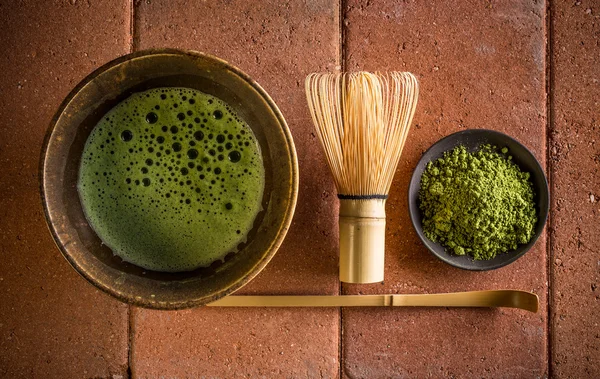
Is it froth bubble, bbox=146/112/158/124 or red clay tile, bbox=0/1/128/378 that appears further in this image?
red clay tile, bbox=0/1/128/378

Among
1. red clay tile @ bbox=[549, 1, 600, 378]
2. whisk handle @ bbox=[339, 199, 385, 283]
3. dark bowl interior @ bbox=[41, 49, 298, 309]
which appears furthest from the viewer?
red clay tile @ bbox=[549, 1, 600, 378]

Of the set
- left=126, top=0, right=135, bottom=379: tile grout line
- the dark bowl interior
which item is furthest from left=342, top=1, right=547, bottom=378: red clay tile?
left=126, top=0, right=135, bottom=379: tile grout line

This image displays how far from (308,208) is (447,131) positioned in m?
0.26

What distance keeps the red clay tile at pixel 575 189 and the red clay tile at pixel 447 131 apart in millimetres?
34

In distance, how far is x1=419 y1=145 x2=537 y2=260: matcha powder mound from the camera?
721 mm

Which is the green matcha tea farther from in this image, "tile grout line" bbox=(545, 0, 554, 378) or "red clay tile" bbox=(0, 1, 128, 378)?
"tile grout line" bbox=(545, 0, 554, 378)

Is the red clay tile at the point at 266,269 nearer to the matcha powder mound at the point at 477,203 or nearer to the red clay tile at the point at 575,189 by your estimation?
the matcha powder mound at the point at 477,203

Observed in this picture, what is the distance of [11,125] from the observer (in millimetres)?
775

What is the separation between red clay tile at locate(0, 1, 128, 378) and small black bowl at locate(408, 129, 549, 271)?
0.50 metres

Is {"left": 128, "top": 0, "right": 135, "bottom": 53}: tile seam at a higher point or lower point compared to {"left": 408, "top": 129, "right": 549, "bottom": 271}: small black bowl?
higher

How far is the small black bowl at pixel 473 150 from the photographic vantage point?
75 cm

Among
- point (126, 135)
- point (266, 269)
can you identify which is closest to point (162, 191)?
point (126, 135)

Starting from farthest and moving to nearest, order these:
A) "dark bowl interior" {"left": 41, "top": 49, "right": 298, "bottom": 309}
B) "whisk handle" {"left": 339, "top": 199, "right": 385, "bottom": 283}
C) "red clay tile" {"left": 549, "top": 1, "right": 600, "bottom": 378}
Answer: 1. "red clay tile" {"left": 549, "top": 1, "right": 600, "bottom": 378}
2. "whisk handle" {"left": 339, "top": 199, "right": 385, "bottom": 283}
3. "dark bowl interior" {"left": 41, "top": 49, "right": 298, "bottom": 309}

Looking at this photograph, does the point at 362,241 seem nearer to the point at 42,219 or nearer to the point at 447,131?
the point at 447,131
